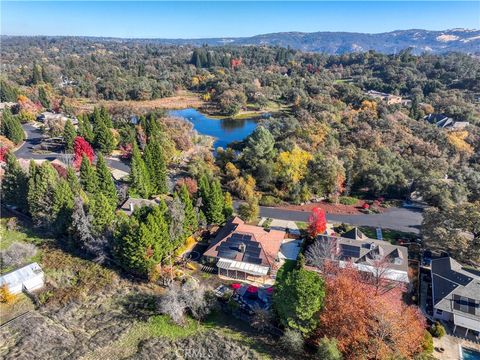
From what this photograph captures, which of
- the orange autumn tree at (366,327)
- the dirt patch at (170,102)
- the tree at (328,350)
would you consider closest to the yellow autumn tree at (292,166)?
the orange autumn tree at (366,327)

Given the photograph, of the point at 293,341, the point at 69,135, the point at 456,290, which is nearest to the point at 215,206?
the point at 293,341

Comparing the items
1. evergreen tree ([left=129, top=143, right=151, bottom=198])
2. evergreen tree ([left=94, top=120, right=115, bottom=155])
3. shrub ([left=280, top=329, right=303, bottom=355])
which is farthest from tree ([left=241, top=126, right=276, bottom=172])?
shrub ([left=280, top=329, right=303, bottom=355])

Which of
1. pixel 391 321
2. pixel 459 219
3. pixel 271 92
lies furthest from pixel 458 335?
pixel 271 92

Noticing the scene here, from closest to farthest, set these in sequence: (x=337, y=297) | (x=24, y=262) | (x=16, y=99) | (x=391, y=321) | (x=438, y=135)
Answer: (x=391, y=321), (x=337, y=297), (x=24, y=262), (x=438, y=135), (x=16, y=99)

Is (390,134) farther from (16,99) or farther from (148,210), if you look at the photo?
(16,99)

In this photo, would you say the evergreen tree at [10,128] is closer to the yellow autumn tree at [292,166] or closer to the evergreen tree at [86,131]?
the evergreen tree at [86,131]

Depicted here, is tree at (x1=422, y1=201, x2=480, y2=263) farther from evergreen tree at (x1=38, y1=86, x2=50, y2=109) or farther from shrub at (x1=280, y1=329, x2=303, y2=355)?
evergreen tree at (x1=38, y1=86, x2=50, y2=109)
